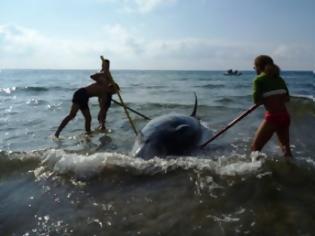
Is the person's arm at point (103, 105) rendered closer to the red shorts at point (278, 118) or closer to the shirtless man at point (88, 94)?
the shirtless man at point (88, 94)

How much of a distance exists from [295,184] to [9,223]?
12.8 feet

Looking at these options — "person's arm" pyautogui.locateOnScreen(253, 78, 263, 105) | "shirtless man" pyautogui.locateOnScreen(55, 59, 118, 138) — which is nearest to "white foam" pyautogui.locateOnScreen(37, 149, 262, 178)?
"person's arm" pyautogui.locateOnScreen(253, 78, 263, 105)

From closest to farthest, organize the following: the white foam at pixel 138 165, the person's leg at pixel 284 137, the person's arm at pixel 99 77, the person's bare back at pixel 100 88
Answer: the white foam at pixel 138 165
the person's leg at pixel 284 137
the person's arm at pixel 99 77
the person's bare back at pixel 100 88

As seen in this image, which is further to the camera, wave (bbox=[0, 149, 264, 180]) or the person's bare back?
the person's bare back

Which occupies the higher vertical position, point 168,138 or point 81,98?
point 81,98

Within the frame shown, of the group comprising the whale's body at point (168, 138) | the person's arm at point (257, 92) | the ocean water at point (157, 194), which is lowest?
the ocean water at point (157, 194)

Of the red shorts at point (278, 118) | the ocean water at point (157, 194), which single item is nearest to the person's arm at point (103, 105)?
the ocean water at point (157, 194)

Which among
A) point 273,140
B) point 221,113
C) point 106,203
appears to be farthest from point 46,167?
point 221,113

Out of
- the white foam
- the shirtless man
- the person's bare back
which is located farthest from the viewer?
the person's bare back

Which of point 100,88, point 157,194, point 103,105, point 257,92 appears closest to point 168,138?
point 257,92

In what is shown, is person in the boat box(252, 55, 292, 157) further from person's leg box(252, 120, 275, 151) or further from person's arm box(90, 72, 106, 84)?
person's arm box(90, 72, 106, 84)

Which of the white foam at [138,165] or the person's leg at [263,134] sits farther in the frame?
the person's leg at [263,134]

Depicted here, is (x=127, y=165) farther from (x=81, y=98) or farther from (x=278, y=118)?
(x=81, y=98)

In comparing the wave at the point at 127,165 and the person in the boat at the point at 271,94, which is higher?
the person in the boat at the point at 271,94
